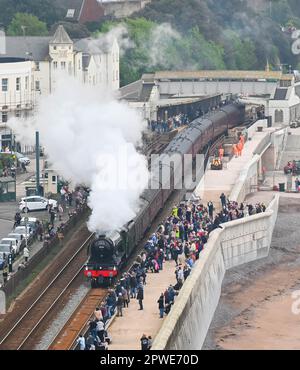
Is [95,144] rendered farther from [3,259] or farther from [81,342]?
[81,342]

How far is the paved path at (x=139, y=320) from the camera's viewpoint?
41750mm

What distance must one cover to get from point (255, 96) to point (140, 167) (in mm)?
49346

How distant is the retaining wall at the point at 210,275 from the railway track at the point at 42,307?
481 centimetres

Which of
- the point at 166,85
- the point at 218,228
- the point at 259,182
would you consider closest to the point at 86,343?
the point at 218,228

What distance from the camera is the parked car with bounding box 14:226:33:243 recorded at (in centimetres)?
5722

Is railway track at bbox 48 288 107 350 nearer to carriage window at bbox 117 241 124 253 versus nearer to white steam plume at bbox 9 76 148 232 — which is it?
carriage window at bbox 117 241 124 253

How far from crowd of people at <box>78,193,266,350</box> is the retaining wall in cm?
39

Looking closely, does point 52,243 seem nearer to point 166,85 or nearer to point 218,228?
point 218,228

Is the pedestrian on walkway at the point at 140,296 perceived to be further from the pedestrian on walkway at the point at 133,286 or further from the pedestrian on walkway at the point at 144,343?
the pedestrian on walkway at the point at 144,343

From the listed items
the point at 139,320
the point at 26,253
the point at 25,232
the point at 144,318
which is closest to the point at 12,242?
the point at 26,253

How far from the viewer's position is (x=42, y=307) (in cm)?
4869

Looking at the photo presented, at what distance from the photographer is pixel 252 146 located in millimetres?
83438

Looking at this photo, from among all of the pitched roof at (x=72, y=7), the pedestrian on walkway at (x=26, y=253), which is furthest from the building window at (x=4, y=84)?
the pitched roof at (x=72, y=7)

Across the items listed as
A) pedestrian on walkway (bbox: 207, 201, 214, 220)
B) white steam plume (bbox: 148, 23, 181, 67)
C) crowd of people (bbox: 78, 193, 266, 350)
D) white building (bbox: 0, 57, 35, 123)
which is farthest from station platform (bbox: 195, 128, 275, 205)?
white steam plume (bbox: 148, 23, 181, 67)
